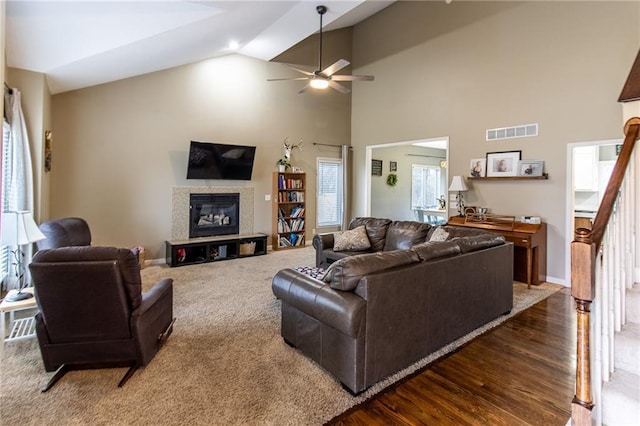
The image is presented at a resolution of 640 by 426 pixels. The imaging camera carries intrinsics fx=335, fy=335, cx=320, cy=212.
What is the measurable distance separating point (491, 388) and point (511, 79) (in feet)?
15.6

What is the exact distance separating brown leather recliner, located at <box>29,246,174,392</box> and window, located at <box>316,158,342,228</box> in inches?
221

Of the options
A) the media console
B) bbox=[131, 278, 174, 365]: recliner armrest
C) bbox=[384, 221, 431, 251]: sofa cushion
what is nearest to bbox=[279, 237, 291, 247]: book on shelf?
the media console

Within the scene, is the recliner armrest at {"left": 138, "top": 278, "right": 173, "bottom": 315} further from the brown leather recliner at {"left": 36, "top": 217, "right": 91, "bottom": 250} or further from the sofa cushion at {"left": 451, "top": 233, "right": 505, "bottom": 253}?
the sofa cushion at {"left": 451, "top": 233, "right": 505, "bottom": 253}

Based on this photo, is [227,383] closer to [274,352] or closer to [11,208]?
[274,352]

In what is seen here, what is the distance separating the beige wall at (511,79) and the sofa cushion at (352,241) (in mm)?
2300

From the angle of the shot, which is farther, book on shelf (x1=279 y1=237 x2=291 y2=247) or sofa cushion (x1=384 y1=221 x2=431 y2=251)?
book on shelf (x1=279 y1=237 x2=291 y2=247)

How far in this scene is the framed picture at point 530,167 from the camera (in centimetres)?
491

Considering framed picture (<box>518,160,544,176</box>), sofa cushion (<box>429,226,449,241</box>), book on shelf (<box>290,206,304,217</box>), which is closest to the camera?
sofa cushion (<box>429,226,449,241</box>)

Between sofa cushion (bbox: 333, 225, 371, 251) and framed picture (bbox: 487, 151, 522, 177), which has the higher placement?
framed picture (bbox: 487, 151, 522, 177)

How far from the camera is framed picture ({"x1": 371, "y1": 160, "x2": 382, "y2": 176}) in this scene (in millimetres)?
8516

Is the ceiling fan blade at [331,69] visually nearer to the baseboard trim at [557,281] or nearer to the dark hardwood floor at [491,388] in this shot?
the dark hardwood floor at [491,388]

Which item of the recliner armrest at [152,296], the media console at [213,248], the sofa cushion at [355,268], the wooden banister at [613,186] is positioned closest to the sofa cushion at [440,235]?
the sofa cushion at [355,268]

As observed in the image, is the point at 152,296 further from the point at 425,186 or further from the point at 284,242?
the point at 425,186

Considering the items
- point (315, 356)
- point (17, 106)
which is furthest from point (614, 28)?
point (17, 106)
